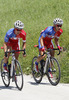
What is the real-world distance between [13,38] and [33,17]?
13.2 metres

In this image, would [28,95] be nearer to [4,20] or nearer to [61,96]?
[61,96]

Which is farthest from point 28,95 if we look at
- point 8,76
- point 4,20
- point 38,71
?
point 4,20

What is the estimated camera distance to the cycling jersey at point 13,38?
8.86 meters

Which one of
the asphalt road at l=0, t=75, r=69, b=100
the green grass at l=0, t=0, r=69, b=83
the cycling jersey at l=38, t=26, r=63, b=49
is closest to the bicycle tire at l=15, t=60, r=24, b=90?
the asphalt road at l=0, t=75, r=69, b=100

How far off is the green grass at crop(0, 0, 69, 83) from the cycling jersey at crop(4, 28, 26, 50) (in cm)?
226

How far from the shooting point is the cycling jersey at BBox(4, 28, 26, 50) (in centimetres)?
886

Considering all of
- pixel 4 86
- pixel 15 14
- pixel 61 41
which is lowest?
pixel 4 86

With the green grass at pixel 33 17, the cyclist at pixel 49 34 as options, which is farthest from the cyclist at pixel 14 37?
the green grass at pixel 33 17

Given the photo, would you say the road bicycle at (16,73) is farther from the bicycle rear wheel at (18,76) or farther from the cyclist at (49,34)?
the cyclist at (49,34)

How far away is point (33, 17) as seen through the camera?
72.1ft

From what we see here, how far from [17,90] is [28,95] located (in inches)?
35.4

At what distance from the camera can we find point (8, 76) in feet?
29.7

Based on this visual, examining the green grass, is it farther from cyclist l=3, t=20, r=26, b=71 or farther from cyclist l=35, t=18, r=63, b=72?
cyclist l=3, t=20, r=26, b=71

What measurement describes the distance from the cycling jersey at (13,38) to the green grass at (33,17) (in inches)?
89.1
